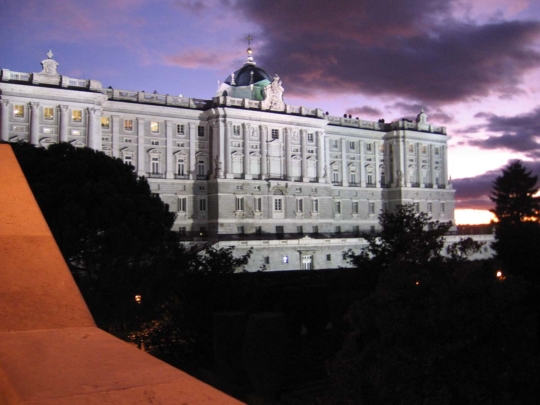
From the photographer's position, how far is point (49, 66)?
53781 mm

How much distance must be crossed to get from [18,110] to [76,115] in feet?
16.6

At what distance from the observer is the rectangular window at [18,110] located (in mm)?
51444

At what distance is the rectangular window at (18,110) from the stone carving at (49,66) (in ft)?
12.9

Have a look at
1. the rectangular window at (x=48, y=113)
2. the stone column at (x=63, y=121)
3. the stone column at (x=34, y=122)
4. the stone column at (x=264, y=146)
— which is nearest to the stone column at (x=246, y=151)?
the stone column at (x=264, y=146)


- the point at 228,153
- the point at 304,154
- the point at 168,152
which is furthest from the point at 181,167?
the point at 304,154

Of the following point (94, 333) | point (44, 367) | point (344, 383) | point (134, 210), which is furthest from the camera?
point (134, 210)

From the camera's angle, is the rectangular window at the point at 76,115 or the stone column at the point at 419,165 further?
the stone column at the point at 419,165

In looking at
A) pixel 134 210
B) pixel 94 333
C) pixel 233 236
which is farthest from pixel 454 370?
pixel 233 236

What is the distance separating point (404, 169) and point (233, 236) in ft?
96.3

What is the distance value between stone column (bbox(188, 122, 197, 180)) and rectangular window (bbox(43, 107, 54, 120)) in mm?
14658

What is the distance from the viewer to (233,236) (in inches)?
2301

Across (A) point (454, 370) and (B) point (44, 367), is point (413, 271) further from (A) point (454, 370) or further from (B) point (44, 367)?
(B) point (44, 367)

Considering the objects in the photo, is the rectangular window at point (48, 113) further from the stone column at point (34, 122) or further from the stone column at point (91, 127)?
the stone column at point (91, 127)

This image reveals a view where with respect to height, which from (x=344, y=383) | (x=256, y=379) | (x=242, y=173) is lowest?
(x=256, y=379)
